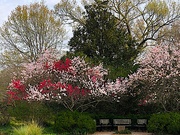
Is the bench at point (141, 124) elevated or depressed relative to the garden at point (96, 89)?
depressed

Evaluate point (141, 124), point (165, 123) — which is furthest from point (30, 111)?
point (165, 123)

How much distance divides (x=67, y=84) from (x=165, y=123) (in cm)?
433

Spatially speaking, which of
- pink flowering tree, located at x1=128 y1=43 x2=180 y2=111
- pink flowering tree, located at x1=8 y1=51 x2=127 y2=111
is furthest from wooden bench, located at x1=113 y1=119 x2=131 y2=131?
pink flowering tree, located at x1=8 y1=51 x2=127 y2=111

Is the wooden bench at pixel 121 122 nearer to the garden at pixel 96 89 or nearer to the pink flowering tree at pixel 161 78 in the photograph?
the garden at pixel 96 89

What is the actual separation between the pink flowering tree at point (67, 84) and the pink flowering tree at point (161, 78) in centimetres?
95

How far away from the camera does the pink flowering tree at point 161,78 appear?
45.0 ft

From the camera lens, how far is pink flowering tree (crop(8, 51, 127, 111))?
1380 cm

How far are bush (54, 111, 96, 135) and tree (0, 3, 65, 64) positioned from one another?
13222 millimetres

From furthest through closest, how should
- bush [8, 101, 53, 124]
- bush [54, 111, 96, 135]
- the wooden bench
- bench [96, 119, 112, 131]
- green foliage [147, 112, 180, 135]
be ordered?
bush [8, 101, 53, 124] < bench [96, 119, 112, 131] < the wooden bench < bush [54, 111, 96, 135] < green foliage [147, 112, 180, 135]

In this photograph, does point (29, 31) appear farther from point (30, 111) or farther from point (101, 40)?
point (30, 111)

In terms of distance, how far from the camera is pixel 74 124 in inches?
530

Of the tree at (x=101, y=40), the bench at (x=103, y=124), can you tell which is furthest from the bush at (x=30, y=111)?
the tree at (x=101, y=40)

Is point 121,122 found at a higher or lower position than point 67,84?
lower

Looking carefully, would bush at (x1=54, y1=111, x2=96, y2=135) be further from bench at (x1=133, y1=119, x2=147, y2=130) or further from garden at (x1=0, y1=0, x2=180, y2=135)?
bench at (x1=133, y1=119, x2=147, y2=130)
